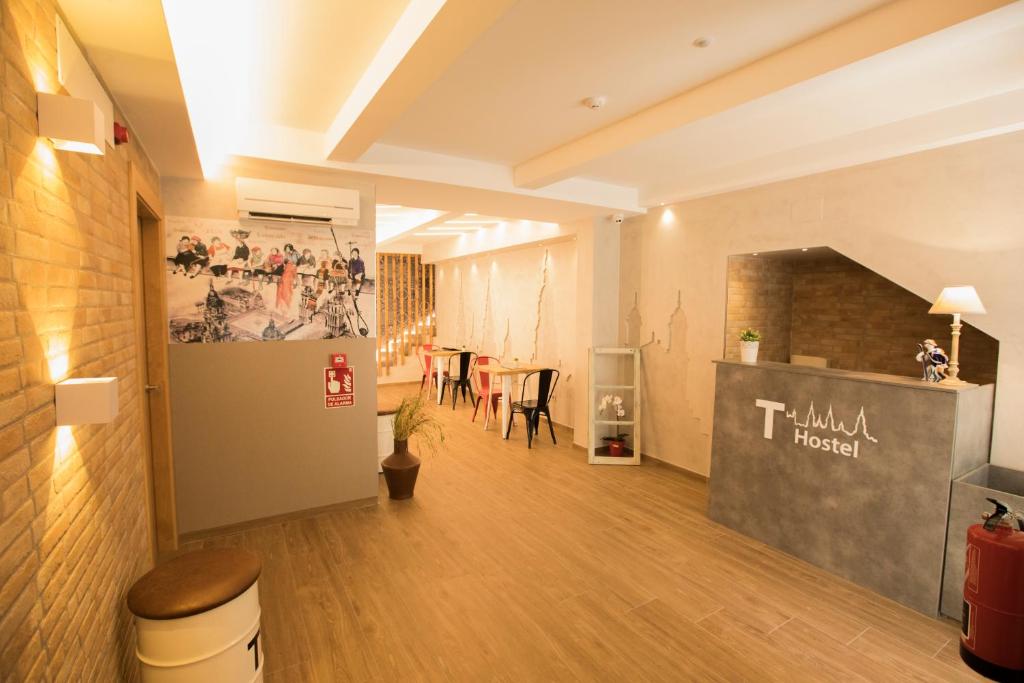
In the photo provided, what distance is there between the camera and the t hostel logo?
120 inches

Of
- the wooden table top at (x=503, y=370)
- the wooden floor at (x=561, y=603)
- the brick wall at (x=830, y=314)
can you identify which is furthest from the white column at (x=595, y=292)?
the wooden floor at (x=561, y=603)

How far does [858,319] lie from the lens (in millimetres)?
5004

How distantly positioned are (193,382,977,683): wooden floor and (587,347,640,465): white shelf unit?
3.33ft

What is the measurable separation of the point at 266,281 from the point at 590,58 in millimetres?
2708

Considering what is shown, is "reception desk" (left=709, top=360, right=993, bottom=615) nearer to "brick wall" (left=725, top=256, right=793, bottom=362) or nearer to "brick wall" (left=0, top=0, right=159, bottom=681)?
"brick wall" (left=725, top=256, right=793, bottom=362)

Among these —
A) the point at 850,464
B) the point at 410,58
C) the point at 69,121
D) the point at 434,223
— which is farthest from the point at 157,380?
the point at 850,464

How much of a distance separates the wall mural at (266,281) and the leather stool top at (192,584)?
197 cm

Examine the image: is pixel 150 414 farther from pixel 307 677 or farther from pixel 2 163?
pixel 2 163

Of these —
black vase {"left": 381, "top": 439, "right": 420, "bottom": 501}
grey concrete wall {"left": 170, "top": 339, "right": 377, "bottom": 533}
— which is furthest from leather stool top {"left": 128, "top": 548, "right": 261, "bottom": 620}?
black vase {"left": 381, "top": 439, "right": 420, "bottom": 501}

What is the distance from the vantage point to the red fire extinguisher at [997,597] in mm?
2225

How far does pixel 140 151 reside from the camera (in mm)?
2713

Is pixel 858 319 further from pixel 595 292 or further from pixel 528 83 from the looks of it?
pixel 528 83

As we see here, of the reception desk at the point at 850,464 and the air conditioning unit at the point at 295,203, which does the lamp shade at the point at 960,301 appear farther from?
the air conditioning unit at the point at 295,203

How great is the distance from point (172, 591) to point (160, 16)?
76.6 inches
